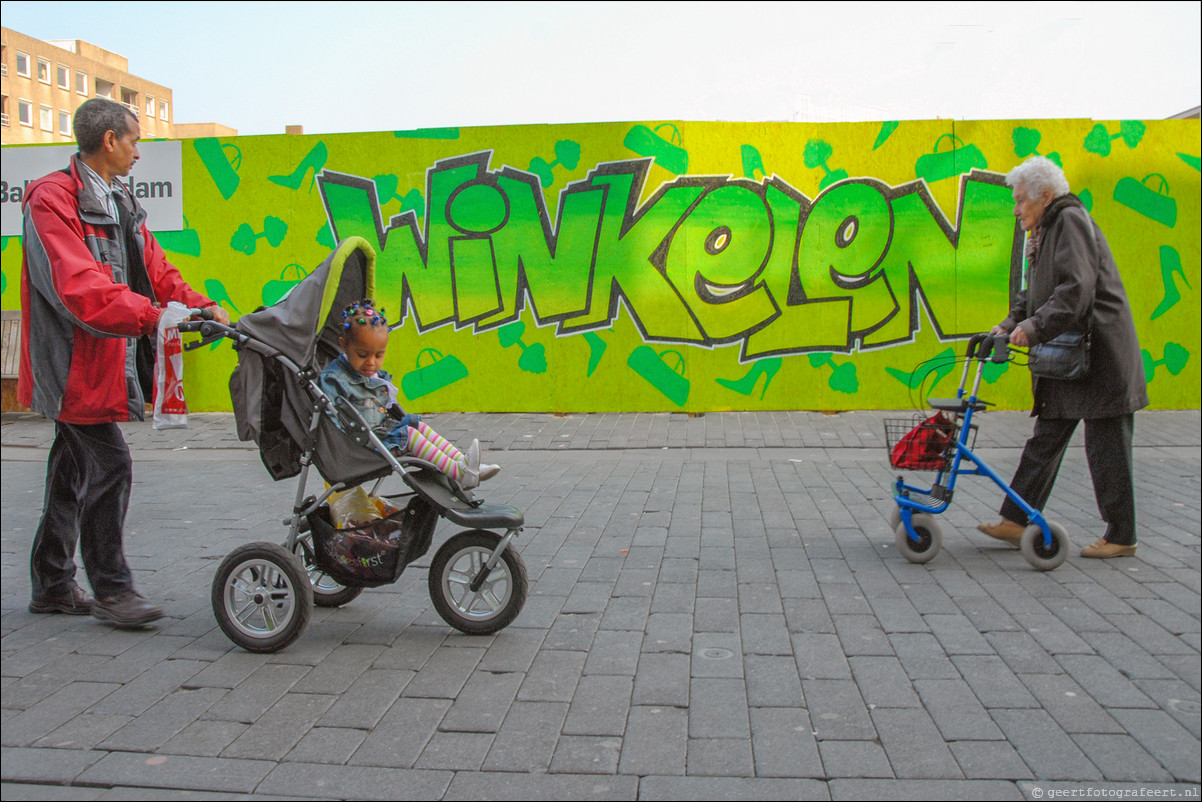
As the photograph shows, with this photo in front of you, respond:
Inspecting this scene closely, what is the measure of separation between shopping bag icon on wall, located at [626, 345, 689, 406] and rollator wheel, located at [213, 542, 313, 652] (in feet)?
22.5

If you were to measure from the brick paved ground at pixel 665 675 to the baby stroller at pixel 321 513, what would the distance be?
0.19 m

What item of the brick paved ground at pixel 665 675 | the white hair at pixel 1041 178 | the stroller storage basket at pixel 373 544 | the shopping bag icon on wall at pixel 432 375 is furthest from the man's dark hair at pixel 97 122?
the shopping bag icon on wall at pixel 432 375

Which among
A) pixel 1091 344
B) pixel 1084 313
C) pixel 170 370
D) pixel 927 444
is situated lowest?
pixel 927 444

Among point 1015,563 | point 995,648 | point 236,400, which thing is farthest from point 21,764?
point 1015,563

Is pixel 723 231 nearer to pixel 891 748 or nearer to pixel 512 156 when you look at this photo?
pixel 512 156

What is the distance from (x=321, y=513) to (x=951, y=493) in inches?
125

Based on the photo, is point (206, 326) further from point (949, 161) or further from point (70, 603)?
point (949, 161)

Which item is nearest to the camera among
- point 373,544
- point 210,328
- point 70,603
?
point 210,328

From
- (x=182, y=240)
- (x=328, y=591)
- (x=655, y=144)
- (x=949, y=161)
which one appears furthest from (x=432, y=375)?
(x=328, y=591)

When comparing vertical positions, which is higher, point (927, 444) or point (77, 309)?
point (77, 309)

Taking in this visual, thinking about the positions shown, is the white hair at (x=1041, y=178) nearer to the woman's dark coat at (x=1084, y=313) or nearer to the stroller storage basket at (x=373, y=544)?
the woman's dark coat at (x=1084, y=313)

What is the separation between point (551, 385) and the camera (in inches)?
430

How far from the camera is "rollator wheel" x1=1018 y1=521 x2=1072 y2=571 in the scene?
5203 mm

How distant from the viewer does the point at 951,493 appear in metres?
5.32
